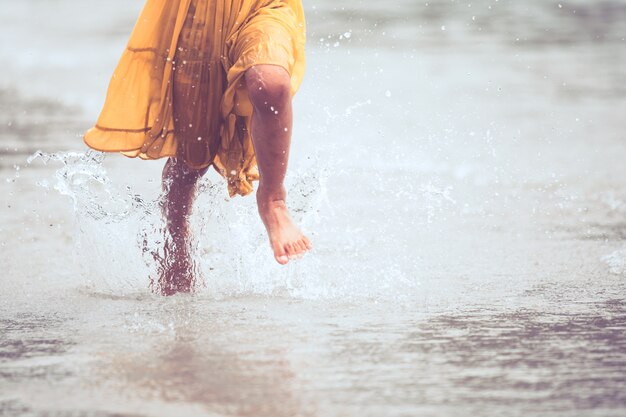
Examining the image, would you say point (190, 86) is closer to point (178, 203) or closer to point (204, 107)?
point (204, 107)

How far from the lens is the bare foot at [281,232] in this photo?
420 centimetres

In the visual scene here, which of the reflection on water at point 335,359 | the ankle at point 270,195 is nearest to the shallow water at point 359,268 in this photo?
the reflection on water at point 335,359

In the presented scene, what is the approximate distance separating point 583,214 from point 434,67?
4793 millimetres

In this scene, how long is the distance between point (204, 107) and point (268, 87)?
432 millimetres

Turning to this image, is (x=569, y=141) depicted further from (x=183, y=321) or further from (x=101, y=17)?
(x=101, y=17)

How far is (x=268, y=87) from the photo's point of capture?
13.2 ft

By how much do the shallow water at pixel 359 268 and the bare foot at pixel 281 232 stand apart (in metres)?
0.16

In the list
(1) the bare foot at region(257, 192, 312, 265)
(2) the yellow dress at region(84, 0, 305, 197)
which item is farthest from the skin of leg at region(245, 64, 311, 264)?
(2) the yellow dress at region(84, 0, 305, 197)

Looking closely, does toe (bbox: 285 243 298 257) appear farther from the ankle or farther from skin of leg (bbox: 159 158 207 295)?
skin of leg (bbox: 159 158 207 295)

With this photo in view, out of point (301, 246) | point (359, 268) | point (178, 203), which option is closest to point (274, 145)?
point (301, 246)

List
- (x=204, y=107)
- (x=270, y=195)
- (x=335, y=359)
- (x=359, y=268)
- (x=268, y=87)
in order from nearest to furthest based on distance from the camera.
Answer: (x=335, y=359) < (x=268, y=87) < (x=270, y=195) < (x=204, y=107) < (x=359, y=268)

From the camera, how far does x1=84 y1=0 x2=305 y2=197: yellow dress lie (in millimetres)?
4277

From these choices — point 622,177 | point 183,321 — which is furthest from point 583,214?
point 183,321

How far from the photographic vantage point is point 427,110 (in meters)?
8.70
